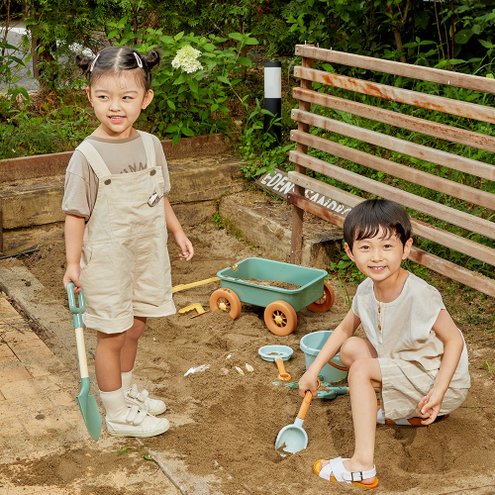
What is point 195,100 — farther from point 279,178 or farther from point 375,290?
point 375,290

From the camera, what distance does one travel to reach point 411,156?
5133 millimetres

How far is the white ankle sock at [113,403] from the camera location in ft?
13.4

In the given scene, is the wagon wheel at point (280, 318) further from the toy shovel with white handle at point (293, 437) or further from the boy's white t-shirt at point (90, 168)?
the boy's white t-shirt at point (90, 168)

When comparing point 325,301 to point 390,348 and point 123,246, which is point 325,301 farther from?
point 123,246

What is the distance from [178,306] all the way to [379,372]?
2.27 meters

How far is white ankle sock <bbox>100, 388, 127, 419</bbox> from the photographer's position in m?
4.09

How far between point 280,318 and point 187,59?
2.68 metres

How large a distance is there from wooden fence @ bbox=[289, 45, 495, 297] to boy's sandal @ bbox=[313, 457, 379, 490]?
1.39 metres

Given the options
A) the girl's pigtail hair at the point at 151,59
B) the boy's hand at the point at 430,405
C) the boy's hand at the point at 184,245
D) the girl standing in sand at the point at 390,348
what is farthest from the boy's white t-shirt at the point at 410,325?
the girl's pigtail hair at the point at 151,59

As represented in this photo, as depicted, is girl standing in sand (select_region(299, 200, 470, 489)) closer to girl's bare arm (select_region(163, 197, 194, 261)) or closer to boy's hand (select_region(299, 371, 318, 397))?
boy's hand (select_region(299, 371, 318, 397))

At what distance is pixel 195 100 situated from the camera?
7.93m

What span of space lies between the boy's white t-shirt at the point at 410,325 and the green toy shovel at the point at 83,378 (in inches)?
44.6

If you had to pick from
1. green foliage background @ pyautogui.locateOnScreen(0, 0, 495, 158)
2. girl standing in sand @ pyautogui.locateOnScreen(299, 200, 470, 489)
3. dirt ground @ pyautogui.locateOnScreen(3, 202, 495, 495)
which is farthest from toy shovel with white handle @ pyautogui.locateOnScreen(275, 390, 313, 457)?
green foliage background @ pyautogui.locateOnScreen(0, 0, 495, 158)

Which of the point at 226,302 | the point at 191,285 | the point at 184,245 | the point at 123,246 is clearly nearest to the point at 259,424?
the point at 184,245
